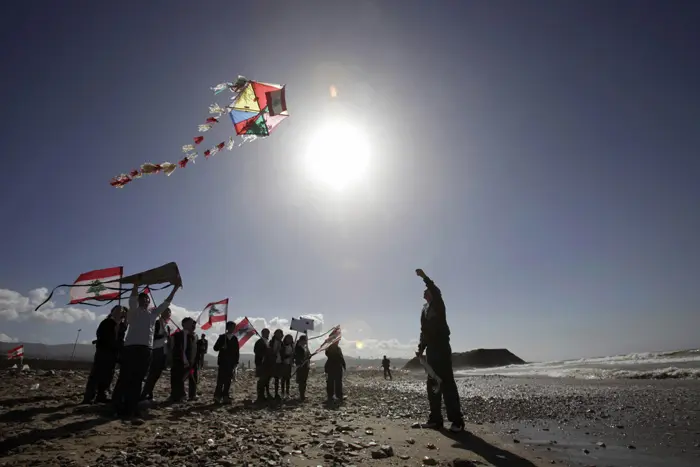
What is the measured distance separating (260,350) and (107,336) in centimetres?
483

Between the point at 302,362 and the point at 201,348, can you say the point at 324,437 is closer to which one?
the point at 302,362

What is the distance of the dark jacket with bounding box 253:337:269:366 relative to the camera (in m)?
12.9

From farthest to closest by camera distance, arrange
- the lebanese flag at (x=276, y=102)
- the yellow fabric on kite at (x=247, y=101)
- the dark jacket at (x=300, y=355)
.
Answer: the dark jacket at (x=300, y=355), the lebanese flag at (x=276, y=102), the yellow fabric on kite at (x=247, y=101)

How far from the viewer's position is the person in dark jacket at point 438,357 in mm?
7301

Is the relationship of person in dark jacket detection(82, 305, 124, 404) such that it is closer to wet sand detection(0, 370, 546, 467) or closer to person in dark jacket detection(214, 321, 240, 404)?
wet sand detection(0, 370, 546, 467)

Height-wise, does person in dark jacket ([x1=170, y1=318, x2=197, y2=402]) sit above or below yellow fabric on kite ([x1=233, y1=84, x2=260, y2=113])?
below

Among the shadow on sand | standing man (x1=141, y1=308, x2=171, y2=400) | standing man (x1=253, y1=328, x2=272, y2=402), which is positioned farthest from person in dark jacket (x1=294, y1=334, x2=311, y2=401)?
the shadow on sand

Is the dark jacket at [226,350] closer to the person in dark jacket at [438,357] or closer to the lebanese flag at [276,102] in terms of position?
the person in dark jacket at [438,357]

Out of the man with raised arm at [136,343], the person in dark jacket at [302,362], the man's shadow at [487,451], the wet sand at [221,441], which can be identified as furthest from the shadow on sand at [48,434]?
the person in dark jacket at [302,362]

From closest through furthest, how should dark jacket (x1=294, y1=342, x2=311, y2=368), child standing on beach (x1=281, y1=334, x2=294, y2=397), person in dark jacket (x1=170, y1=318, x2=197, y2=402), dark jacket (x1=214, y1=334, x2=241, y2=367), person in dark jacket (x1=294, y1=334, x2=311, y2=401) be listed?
person in dark jacket (x1=170, y1=318, x2=197, y2=402)
dark jacket (x1=214, y1=334, x2=241, y2=367)
child standing on beach (x1=281, y1=334, x2=294, y2=397)
person in dark jacket (x1=294, y1=334, x2=311, y2=401)
dark jacket (x1=294, y1=342, x2=311, y2=368)

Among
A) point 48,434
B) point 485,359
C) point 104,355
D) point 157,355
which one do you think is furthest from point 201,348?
point 485,359

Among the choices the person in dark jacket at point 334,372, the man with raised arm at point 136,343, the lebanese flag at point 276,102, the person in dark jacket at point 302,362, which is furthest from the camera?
the person in dark jacket at point 302,362

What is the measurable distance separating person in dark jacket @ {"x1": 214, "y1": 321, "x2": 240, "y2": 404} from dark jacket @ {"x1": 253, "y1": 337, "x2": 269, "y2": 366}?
0.68 metres

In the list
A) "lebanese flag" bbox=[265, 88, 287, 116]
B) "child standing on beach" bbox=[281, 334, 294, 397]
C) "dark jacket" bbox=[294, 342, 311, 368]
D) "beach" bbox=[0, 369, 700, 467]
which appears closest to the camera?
"beach" bbox=[0, 369, 700, 467]
